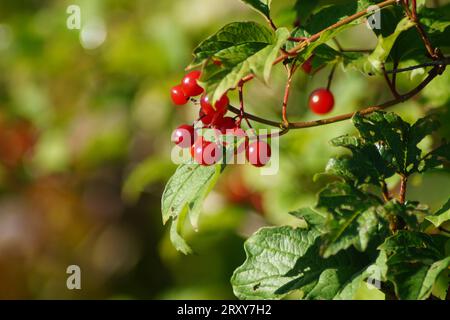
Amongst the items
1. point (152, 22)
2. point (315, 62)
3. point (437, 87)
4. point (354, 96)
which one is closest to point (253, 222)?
point (354, 96)

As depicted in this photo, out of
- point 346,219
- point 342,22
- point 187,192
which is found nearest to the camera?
point 346,219

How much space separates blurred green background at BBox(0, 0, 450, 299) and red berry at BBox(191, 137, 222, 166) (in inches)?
44.8

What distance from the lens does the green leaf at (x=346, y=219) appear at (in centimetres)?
88

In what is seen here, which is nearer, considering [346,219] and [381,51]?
[346,219]

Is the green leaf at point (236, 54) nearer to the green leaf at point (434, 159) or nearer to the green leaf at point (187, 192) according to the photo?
the green leaf at point (187, 192)

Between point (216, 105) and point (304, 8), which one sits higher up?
point (304, 8)

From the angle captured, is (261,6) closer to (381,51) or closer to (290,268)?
(381,51)

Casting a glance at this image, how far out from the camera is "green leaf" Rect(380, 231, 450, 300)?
898 millimetres

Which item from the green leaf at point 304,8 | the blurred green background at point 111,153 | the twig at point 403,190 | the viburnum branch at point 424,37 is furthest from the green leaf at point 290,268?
the blurred green background at point 111,153

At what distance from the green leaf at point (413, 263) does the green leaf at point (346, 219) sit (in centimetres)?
A: 5

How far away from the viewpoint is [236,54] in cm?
98

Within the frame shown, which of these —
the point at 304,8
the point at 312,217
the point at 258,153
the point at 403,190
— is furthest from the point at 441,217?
the point at 304,8

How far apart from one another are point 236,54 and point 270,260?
33 cm
